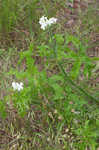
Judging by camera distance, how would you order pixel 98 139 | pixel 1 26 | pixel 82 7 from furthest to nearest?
pixel 82 7, pixel 1 26, pixel 98 139

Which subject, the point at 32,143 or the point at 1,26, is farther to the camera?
the point at 1,26

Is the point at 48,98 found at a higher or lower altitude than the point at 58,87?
lower

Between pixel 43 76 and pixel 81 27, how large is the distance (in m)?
1.54

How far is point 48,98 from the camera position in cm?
285

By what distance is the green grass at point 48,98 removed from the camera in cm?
236

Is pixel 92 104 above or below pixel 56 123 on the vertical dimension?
above

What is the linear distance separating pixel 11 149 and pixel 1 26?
1.80 metres

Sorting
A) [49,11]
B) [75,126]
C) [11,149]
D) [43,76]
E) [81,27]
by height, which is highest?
[49,11]

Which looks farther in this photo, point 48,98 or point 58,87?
point 48,98

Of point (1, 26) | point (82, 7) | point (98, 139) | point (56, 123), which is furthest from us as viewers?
point (82, 7)

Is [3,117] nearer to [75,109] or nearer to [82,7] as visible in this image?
[75,109]

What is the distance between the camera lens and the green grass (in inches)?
93.0

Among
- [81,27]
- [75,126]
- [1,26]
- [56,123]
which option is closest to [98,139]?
[75,126]

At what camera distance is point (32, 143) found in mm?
2746
